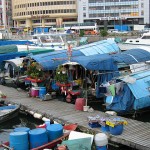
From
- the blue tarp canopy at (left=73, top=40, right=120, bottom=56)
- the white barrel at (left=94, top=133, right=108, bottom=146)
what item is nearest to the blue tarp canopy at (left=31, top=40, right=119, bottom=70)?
the blue tarp canopy at (left=73, top=40, right=120, bottom=56)

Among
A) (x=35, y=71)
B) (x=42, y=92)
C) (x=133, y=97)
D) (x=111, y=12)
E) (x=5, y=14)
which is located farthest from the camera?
(x=5, y=14)

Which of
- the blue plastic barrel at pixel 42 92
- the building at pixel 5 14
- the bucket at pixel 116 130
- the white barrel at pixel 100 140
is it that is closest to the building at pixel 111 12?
the building at pixel 5 14

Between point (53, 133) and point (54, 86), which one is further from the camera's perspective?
point (54, 86)

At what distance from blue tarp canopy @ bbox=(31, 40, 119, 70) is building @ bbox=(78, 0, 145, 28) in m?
83.5

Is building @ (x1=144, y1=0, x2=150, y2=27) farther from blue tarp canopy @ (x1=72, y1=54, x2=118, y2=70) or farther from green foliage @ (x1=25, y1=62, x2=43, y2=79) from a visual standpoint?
blue tarp canopy @ (x1=72, y1=54, x2=118, y2=70)

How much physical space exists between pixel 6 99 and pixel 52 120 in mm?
5302

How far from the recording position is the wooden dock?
42.4 feet

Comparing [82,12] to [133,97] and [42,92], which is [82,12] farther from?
[133,97]

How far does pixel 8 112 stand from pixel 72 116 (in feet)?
11.7

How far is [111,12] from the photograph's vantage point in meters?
108

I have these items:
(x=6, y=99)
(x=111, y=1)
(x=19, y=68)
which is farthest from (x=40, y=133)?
(x=111, y=1)

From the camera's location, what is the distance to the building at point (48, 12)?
118375 mm

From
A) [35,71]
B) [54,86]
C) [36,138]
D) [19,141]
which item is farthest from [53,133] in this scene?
[35,71]

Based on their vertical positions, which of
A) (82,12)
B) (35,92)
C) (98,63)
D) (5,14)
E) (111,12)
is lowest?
(35,92)
